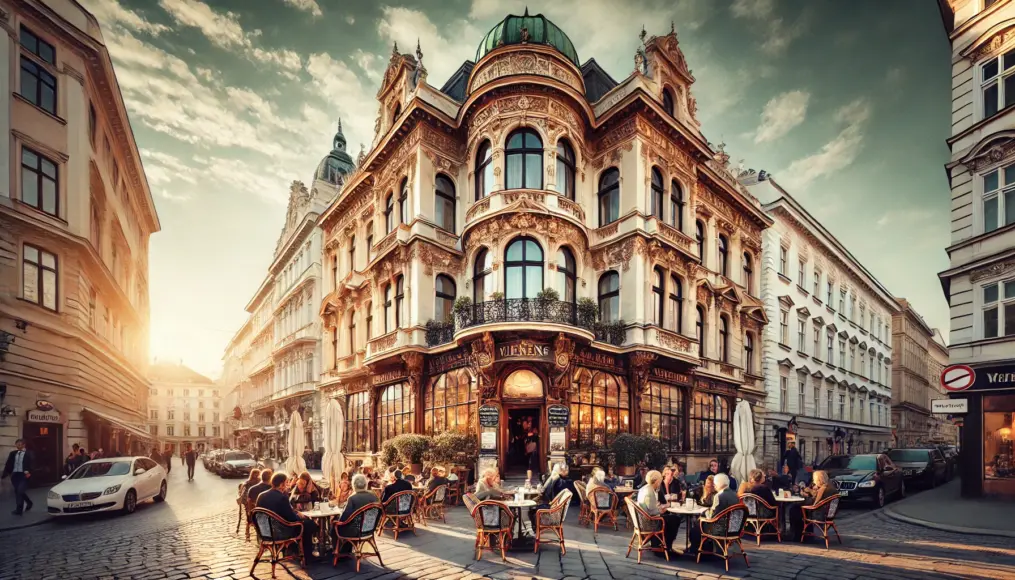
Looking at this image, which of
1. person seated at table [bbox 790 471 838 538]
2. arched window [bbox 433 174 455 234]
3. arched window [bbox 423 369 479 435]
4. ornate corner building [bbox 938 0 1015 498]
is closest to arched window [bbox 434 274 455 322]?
arched window [bbox 433 174 455 234]

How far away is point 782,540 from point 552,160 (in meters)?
13.4

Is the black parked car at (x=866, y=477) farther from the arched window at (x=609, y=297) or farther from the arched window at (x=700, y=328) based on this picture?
the arched window at (x=609, y=297)

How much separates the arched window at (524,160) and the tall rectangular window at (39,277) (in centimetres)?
1595

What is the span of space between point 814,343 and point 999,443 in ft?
60.1

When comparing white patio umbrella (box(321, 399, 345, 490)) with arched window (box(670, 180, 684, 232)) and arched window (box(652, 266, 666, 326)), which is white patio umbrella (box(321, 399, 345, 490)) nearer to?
arched window (box(652, 266, 666, 326))

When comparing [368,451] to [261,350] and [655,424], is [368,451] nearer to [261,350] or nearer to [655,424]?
[655,424]

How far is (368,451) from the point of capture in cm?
2497

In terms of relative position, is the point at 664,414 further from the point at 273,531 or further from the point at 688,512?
the point at 273,531

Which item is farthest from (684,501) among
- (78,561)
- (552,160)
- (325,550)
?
(552,160)

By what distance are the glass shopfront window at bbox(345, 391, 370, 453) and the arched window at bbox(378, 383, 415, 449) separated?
1.91 metres

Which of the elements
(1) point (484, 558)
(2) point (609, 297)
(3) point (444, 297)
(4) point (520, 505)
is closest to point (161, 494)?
(3) point (444, 297)

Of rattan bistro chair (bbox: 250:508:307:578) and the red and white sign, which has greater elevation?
the red and white sign

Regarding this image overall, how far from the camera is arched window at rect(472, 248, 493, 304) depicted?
19500 millimetres

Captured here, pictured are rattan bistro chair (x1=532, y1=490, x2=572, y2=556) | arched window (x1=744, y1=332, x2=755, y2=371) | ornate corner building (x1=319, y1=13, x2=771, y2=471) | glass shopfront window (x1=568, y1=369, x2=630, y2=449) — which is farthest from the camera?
arched window (x1=744, y1=332, x2=755, y2=371)
